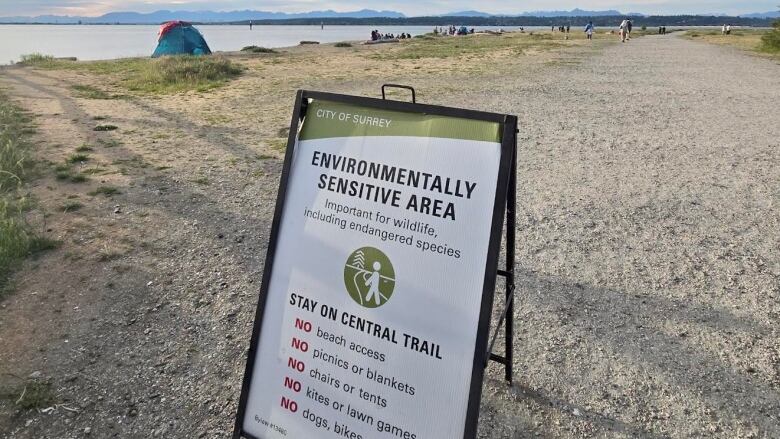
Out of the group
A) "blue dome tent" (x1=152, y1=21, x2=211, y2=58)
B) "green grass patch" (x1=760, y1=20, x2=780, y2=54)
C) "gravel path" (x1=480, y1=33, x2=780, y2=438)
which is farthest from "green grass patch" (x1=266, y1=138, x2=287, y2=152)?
"green grass patch" (x1=760, y1=20, x2=780, y2=54)

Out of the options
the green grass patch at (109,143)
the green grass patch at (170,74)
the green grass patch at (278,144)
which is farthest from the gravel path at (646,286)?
the green grass patch at (170,74)

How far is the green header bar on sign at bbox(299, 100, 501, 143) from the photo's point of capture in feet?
6.95

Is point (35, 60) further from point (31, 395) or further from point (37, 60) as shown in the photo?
point (31, 395)

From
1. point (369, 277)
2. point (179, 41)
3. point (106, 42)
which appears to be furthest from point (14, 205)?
point (106, 42)

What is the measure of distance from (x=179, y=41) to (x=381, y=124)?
1057 inches

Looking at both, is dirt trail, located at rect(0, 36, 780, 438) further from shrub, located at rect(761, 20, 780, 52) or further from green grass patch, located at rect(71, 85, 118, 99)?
shrub, located at rect(761, 20, 780, 52)

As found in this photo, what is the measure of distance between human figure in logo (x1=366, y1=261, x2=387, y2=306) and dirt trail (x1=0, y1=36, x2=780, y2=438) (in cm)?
115

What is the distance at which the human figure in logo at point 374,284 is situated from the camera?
225 cm

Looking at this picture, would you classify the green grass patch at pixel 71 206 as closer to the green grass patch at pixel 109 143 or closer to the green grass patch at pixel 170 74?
the green grass patch at pixel 109 143

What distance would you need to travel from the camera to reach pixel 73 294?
13.3ft

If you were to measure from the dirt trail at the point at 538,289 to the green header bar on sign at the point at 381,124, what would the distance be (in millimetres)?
1698

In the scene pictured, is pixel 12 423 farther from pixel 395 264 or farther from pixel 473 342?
pixel 473 342

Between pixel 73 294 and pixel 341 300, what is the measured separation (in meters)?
2.90

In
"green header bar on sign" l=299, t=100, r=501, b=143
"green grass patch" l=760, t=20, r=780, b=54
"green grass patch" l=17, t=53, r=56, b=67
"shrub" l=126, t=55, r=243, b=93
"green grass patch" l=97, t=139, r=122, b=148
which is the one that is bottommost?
"green grass patch" l=97, t=139, r=122, b=148
